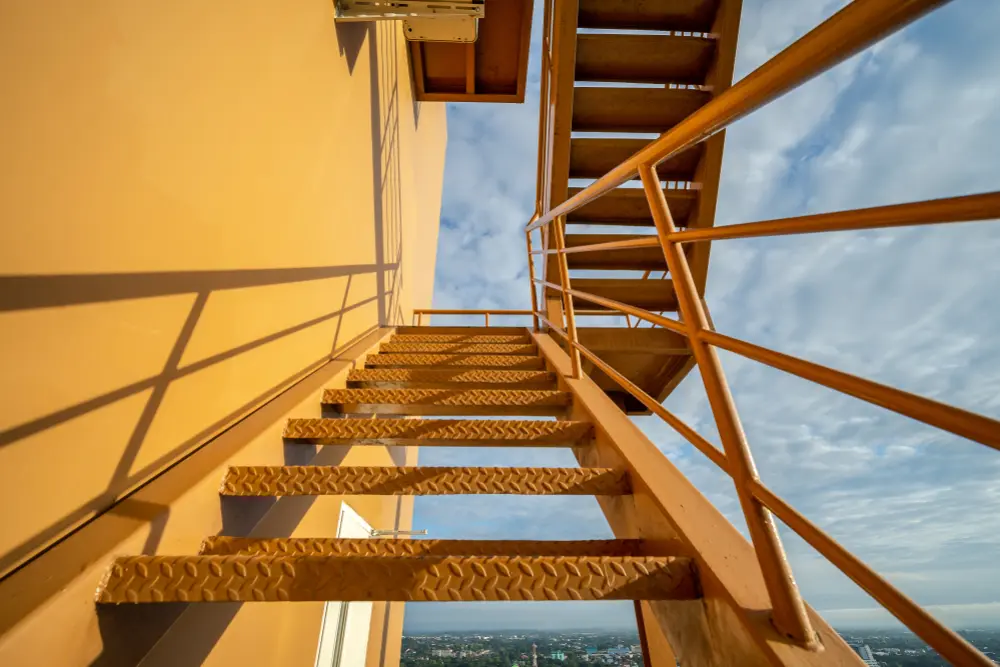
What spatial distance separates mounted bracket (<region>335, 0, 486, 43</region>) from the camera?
77.2 inches

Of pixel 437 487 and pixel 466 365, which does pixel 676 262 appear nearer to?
pixel 437 487

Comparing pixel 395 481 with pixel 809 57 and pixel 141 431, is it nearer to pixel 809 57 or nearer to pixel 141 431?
pixel 141 431

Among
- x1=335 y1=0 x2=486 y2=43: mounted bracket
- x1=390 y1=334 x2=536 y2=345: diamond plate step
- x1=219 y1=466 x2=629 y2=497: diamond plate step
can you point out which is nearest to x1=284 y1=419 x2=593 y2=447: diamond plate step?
x1=219 y1=466 x2=629 y2=497: diamond plate step

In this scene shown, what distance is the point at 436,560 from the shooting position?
0.68 m

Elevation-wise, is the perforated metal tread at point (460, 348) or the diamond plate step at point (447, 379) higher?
the perforated metal tread at point (460, 348)

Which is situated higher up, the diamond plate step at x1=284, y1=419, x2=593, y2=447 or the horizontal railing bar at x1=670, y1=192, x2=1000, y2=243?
the diamond plate step at x1=284, y1=419, x2=593, y2=447

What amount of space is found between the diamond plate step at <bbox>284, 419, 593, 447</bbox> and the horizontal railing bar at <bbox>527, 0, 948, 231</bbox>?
814 millimetres

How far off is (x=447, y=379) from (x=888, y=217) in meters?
1.49

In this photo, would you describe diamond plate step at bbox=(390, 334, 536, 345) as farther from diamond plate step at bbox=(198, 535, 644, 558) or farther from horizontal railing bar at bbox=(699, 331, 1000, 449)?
horizontal railing bar at bbox=(699, 331, 1000, 449)

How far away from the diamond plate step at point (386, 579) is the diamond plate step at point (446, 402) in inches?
30.8

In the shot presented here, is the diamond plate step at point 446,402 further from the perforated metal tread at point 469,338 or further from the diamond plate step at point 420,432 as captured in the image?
the perforated metal tread at point 469,338

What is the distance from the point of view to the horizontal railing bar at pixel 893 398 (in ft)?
1.01

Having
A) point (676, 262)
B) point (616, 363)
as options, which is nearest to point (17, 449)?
point (676, 262)

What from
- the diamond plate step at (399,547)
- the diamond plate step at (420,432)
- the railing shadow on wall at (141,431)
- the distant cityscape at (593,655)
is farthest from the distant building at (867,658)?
the railing shadow on wall at (141,431)
